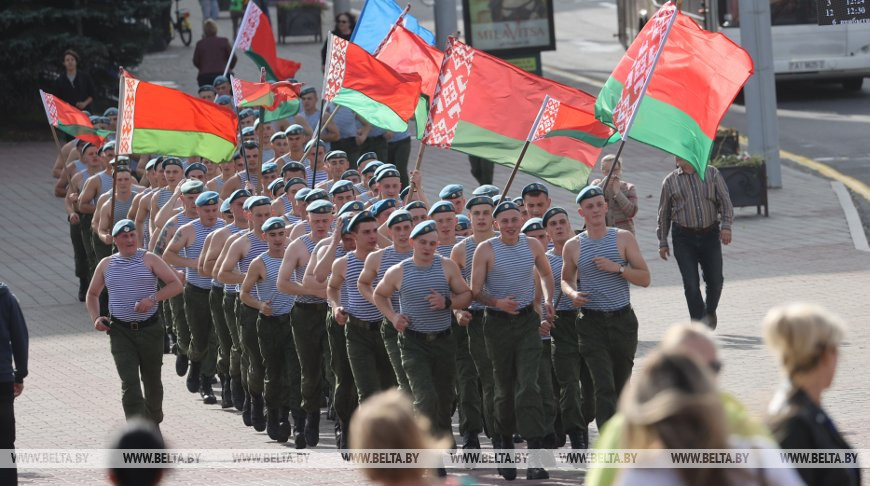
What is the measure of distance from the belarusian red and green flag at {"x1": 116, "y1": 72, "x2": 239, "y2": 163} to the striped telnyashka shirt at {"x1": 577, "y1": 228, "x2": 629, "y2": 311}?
18.2 ft

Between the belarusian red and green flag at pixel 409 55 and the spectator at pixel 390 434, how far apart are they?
10897 mm

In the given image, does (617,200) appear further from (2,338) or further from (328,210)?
(2,338)

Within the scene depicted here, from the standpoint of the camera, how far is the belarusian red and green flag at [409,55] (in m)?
16.1

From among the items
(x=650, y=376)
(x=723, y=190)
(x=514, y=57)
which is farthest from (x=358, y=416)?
(x=514, y=57)

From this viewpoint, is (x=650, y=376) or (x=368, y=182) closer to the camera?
(x=650, y=376)

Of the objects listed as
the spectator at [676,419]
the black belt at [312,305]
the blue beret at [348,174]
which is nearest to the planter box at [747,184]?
the blue beret at [348,174]

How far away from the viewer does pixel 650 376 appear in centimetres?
478

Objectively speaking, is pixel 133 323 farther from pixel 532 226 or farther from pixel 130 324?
pixel 532 226

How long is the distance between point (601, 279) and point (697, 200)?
3.71 metres

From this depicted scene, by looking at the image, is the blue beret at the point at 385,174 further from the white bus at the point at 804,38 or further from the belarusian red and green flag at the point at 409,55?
the white bus at the point at 804,38

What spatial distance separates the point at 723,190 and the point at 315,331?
4227 mm

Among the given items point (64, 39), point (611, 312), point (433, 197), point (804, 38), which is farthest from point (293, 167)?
point (804, 38)

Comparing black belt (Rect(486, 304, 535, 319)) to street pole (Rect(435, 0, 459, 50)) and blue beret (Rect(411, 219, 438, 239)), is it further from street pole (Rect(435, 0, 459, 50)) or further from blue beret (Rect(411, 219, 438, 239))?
street pole (Rect(435, 0, 459, 50))

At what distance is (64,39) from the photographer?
27.3 m
